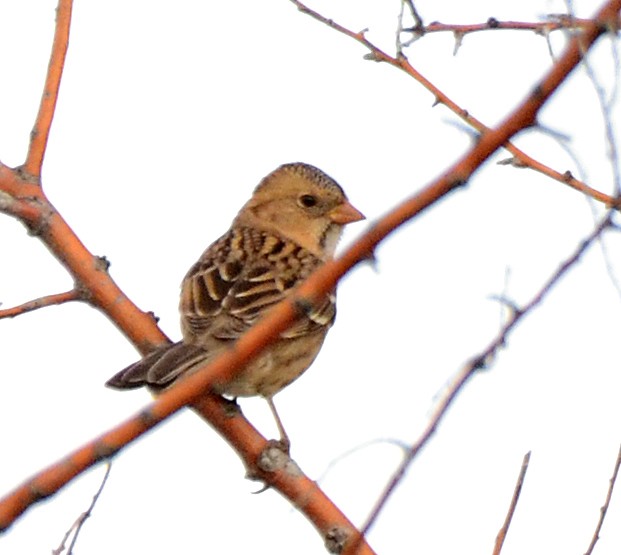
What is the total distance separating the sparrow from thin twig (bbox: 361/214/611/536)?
7.66 feet

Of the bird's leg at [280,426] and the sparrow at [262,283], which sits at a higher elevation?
the sparrow at [262,283]

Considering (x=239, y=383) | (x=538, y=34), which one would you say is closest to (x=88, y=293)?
(x=239, y=383)

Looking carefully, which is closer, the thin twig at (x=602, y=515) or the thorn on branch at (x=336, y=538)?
the thin twig at (x=602, y=515)

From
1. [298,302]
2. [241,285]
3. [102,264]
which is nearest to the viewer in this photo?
[298,302]

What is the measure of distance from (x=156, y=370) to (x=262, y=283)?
1.43 meters

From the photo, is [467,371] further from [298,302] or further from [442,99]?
[442,99]

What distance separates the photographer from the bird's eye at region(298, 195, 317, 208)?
267 inches

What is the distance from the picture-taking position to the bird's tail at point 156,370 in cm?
441

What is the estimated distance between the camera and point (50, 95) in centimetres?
397

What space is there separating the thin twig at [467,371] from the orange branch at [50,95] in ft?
7.65

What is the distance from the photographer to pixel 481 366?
1.90m

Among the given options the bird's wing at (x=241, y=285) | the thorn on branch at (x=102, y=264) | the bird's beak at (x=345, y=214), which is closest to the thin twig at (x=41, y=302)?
the thorn on branch at (x=102, y=264)

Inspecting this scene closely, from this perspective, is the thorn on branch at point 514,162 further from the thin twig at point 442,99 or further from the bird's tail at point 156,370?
the bird's tail at point 156,370

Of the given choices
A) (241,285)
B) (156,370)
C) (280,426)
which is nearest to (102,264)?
(156,370)
